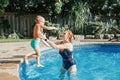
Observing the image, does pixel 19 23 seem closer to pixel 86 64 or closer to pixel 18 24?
pixel 18 24

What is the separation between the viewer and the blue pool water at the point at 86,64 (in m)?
10.4

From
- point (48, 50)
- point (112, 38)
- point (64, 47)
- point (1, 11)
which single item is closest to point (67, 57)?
point (64, 47)

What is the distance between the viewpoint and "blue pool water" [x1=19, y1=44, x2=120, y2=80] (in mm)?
10398

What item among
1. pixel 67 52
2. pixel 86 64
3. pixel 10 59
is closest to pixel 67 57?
pixel 67 52

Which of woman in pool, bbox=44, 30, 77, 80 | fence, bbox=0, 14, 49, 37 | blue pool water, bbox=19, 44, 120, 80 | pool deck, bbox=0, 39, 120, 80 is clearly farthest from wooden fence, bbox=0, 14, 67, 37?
woman in pool, bbox=44, 30, 77, 80

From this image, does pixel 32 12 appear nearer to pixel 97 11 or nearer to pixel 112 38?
pixel 97 11

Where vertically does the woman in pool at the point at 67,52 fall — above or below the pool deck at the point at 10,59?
above

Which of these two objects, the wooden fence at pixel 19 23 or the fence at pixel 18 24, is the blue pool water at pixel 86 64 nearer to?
the wooden fence at pixel 19 23

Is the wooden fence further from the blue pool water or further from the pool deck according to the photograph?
the blue pool water

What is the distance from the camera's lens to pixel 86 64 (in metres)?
13.0

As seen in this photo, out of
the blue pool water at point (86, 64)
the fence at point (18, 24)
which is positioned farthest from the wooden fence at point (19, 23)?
the blue pool water at point (86, 64)

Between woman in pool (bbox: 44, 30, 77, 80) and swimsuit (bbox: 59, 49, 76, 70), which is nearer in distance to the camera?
woman in pool (bbox: 44, 30, 77, 80)

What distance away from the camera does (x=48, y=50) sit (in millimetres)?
14320

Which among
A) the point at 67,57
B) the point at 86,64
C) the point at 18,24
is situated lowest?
the point at 86,64
